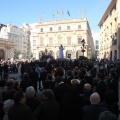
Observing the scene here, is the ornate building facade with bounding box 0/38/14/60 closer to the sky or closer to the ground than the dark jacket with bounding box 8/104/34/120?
closer to the sky

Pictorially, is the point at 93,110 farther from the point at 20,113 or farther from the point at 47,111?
the point at 20,113

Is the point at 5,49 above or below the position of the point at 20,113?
above

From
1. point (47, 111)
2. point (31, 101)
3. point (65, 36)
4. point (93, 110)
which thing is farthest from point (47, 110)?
point (65, 36)

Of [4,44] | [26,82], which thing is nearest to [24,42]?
[4,44]

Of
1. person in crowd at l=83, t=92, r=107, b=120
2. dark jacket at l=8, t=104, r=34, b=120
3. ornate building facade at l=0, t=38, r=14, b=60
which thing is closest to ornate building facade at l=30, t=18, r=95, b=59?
ornate building facade at l=0, t=38, r=14, b=60

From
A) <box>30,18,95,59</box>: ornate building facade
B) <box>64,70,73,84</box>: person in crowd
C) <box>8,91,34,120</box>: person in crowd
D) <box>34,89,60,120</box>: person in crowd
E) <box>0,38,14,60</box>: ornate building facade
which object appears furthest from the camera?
<box>30,18,95,59</box>: ornate building facade

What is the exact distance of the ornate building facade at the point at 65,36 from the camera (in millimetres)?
70500

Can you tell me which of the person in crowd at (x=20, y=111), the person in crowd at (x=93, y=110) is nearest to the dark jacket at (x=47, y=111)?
the person in crowd at (x=20, y=111)

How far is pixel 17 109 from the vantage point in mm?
4457

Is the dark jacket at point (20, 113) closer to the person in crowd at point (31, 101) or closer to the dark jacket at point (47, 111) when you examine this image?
the dark jacket at point (47, 111)

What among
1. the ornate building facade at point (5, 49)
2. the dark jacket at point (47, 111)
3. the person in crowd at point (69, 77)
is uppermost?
the ornate building facade at point (5, 49)

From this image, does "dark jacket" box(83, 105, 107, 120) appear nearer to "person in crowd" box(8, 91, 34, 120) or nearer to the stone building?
"person in crowd" box(8, 91, 34, 120)

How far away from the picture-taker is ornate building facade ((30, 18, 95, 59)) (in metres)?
70.5

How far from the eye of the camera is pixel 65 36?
7244 centimetres
